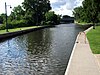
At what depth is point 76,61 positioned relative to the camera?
18188mm

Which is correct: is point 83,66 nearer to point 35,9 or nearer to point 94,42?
point 94,42

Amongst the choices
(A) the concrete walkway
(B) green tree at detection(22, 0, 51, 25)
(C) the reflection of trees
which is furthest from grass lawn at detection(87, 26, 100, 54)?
(B) green tree at detection(22, 0, 51, 25)

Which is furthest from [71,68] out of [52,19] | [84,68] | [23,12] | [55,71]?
[52,19]

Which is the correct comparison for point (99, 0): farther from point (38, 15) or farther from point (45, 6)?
point (45, 6)

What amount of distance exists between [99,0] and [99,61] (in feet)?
145

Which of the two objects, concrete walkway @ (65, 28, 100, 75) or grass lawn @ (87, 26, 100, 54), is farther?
grass lawn @ (87, 26, 100, 54)

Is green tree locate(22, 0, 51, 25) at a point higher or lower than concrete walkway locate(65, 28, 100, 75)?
higher

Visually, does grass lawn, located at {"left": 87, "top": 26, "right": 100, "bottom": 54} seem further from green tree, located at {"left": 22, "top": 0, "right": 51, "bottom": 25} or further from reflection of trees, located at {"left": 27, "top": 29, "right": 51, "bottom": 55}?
green tree, located at {"left": 22, "top": 0, "right": 51, "bottom": 25}

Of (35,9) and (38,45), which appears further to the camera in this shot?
(35,9)

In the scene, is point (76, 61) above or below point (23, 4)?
below

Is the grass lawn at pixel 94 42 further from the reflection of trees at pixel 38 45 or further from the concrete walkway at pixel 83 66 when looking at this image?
the reflection of trees at pixel 38 45

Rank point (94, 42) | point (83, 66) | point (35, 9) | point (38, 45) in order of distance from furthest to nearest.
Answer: point (35, 9) → point (38, 45) → point (94, 42) → point (83, 66)

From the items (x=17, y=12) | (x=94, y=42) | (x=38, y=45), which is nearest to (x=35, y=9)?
(x=17, y=12)

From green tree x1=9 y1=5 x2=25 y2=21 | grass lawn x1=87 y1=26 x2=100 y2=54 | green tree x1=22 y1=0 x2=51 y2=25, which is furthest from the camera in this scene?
A: green tree x1=9 y1=5 x2=25 y2=21
